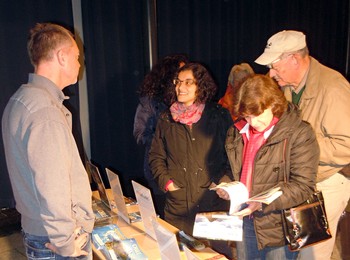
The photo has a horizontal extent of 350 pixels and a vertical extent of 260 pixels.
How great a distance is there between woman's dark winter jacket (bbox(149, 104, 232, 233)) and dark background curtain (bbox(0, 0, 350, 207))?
5.89ft

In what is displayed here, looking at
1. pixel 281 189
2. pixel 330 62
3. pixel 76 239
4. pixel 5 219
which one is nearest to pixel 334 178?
pixel 281 189

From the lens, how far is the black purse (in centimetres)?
155

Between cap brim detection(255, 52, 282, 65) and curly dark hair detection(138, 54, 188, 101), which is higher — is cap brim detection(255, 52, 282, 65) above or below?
above

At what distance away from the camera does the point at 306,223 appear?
1570 millimetres

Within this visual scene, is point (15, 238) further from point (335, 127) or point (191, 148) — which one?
point (335, 127)

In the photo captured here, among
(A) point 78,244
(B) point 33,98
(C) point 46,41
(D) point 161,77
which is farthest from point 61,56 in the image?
(D) point 161,77

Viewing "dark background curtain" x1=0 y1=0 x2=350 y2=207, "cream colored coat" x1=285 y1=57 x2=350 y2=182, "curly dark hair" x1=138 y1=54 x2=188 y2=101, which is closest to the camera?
"cream colored coat" x1=285 y1=57 x2=350 y2=182

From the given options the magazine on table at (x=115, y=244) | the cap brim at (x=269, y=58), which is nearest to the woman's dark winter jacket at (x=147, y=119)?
the magazine on table at (x=115, y=244)

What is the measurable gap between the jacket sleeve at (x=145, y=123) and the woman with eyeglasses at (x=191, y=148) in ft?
1.63

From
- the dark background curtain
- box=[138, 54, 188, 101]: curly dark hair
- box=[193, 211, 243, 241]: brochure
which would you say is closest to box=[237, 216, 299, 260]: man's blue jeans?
box=[193, 211, 243, 241]: brochure

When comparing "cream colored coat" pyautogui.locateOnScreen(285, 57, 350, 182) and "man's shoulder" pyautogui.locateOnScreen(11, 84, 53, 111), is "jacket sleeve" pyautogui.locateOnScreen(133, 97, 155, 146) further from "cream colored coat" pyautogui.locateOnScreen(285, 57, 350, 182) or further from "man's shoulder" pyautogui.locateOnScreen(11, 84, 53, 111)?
"man's shoulder" pyautogui.locateOnScreen(11, 84, 53, 111)

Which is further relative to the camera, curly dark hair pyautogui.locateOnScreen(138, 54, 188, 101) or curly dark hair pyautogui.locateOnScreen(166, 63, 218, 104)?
curly dark hair pyautogui.locateOnScreen(138, 54, 188, 101)

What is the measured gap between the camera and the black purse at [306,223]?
5.08ft

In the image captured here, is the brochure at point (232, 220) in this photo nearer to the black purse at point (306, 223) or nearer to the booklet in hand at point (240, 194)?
the booklet in hand at point (240, 194)
